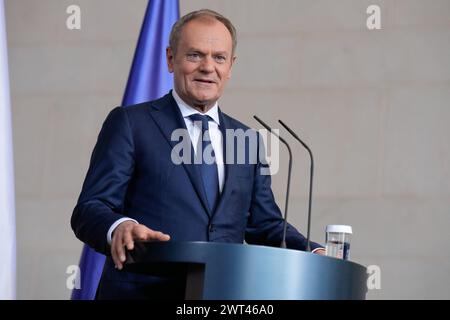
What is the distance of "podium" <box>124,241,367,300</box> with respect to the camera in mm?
1992

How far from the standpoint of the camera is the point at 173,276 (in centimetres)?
225

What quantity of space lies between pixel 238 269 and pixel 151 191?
0.70 metres

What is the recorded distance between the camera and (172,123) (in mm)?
2785

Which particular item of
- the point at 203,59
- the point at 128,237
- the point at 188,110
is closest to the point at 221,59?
the point at 203,59

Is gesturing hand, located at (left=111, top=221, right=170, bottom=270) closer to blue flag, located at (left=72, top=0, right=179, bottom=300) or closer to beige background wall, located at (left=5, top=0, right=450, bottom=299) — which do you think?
blue flag, located at (left=72, top=0, right=179, bottom=300)

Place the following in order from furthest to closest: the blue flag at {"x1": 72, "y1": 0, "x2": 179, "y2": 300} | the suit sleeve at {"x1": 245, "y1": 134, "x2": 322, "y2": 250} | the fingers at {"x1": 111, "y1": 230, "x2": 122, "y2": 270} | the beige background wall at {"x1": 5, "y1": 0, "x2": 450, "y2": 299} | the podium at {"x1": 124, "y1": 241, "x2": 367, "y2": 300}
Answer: the beige background wall at {"x1": 5, "y1": 0, "x2": 450, "y2": 299} < the blue flag at {"x1": 72, "y1": 0, "x2": 179, "y2": 300} < the suit sleeve at {"x1": 245, "y1": 134, "x2": 322, "y2": 250} < the fingers at {"x1": 111, "y1": 230, "x2": 122, "y2": 270} < the podium at {"x1": 124, "y1": 241, "x2": 367, "y2": 300}

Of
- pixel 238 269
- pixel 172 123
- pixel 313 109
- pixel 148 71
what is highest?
pixel 148 71

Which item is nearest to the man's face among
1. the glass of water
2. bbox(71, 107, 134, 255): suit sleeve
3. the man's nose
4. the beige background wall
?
the man's nose

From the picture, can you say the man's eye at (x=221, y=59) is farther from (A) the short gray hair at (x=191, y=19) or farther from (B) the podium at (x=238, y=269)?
(B) the podium at (x=238, y=269)

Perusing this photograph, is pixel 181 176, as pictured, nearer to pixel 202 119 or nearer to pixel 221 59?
pixel 202 119

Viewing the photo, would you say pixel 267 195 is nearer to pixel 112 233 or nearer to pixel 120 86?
pixel 112 233

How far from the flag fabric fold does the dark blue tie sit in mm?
987

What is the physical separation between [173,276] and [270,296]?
0.34m

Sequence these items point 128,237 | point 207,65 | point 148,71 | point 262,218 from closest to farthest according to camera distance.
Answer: point 128,237 < point 207,65 < point 262,218 < point 148,71
